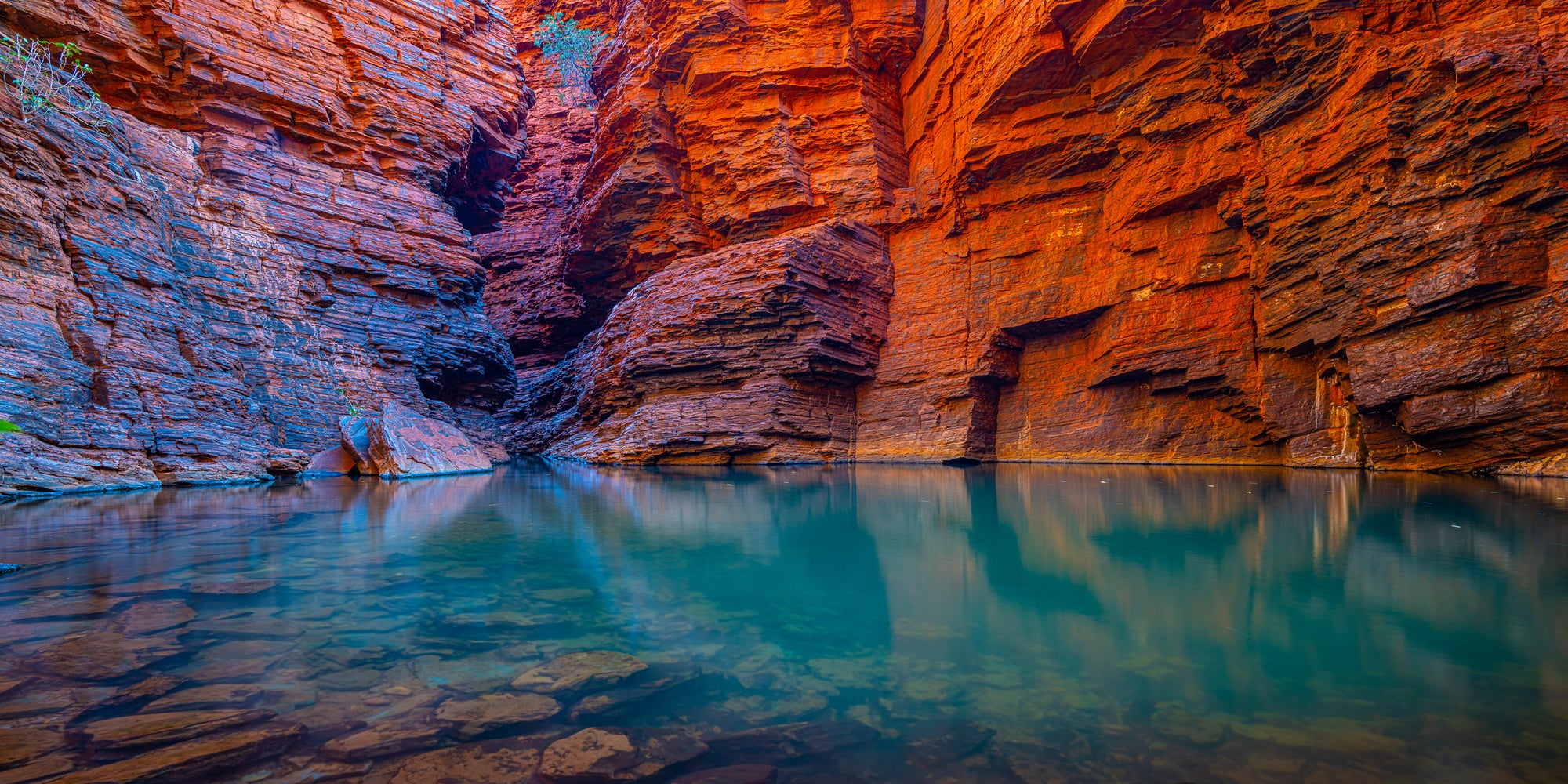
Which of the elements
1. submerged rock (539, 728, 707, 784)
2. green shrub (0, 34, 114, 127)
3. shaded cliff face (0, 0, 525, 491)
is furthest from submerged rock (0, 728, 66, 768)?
green shrub (0, 34, 114, 127)

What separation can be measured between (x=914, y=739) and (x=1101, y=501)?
5935 mm

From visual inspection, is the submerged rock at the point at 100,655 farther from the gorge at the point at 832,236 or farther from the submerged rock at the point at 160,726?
the gorge at the point at 832,236

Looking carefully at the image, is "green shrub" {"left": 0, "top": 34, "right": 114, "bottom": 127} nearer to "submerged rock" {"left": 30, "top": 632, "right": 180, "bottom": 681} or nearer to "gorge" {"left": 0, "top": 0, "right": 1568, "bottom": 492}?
"gorge" {"left": 0, "top": 0, "right": 1568, "bottom": 492}

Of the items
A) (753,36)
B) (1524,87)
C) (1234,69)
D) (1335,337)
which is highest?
(753,36)

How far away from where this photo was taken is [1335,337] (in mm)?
10797

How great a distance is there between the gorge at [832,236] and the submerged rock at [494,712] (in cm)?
966

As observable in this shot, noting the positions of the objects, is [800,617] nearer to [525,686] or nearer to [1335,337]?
[525,686]

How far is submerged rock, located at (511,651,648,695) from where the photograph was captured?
2.11 m

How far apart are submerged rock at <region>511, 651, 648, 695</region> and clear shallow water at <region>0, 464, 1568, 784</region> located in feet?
0.25

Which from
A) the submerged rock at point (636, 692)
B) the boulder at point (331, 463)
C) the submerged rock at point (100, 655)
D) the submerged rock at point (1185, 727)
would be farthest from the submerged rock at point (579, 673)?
the boulder at point (331, 463)

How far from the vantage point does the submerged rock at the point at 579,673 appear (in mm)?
2105

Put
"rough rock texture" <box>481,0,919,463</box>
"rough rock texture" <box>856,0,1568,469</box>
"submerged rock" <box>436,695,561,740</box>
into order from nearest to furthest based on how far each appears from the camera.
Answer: "submerged rock" <box>436,695,561,740</box>, "rough rock texture" <box>856,0,1568,469</box>, "rough rock texture" <box>481,0,919,463</box>

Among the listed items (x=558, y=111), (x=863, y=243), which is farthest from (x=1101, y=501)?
(x=558, y=111)

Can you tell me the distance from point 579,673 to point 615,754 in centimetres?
59
